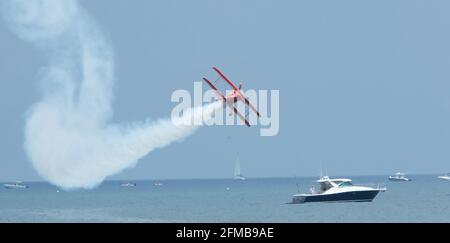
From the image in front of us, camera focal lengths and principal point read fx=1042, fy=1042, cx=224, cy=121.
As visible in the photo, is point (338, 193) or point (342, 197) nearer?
point (338, 193)

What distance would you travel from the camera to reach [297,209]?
118812 millimetres

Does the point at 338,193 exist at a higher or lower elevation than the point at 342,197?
higher
